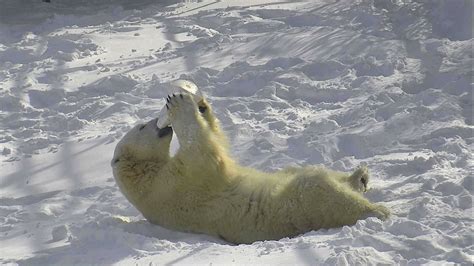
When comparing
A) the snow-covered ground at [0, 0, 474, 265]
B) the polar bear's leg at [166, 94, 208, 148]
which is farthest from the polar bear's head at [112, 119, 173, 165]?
the snow-covered ground at [0, 0, 474, 265]

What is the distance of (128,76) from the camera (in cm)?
921

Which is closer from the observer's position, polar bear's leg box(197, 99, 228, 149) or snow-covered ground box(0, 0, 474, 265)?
snow-covered ground box(0, 0, 474, 265)

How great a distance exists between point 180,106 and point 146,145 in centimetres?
42

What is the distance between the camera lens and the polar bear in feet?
18.2

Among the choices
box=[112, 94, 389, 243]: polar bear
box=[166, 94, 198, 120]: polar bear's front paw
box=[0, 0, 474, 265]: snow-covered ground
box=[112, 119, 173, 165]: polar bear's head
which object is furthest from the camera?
box=[112, 119, 173, 165]: polar bear's head

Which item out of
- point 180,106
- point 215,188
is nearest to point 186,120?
point 180,106

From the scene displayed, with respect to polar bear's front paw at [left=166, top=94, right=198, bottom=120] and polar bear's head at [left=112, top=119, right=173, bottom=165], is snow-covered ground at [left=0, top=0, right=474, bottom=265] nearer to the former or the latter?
polar bear's head at [left=112, top=119, right=173, bottom=165]

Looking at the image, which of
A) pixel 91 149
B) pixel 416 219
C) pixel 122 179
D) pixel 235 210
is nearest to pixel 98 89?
pixel 91 149

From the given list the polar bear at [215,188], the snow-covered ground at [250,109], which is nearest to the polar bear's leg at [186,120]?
the polar bear at [215,188]

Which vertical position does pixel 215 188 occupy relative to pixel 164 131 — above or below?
below

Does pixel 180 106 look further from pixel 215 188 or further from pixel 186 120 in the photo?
pixel 215 188

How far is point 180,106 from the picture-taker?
614 cm

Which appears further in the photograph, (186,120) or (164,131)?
(164,131)

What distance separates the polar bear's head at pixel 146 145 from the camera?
6.29 meters
